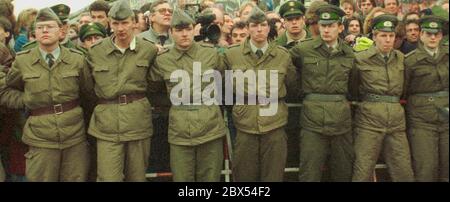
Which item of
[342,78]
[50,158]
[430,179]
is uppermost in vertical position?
[342,78]

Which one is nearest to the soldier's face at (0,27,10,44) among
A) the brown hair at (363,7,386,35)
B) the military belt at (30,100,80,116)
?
the military belt at (30,100,80,116)

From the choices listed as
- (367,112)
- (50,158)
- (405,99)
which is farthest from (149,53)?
(405,99)

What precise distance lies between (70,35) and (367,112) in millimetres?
3218

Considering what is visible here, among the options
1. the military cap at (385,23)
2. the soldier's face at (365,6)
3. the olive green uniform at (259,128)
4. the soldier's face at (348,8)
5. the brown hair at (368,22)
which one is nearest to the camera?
the olive green uniform at (259,128)

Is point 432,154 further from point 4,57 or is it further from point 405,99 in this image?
point 4,57

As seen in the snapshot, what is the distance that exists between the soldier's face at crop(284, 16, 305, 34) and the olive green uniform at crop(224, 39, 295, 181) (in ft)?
2.60

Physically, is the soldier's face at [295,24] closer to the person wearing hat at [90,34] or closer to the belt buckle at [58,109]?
the person wearing hat at [90,34]

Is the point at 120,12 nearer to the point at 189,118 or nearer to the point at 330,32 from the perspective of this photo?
the point at 189,118

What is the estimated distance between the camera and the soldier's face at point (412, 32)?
5.43 m

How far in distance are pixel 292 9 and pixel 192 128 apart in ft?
6.09

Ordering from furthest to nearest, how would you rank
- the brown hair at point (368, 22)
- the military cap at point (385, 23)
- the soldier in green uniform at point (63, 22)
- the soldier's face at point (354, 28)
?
the soldier's face at point (354, 28) → the brown hair at point (368, 22) → the soldier in green uniform at point (63, 22) → the military cap at point (385, 23)

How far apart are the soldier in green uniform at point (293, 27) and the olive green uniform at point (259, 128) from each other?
74 centimetres

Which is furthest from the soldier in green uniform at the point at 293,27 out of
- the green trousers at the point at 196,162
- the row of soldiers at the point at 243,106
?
the green trousers at the point at 196,162
